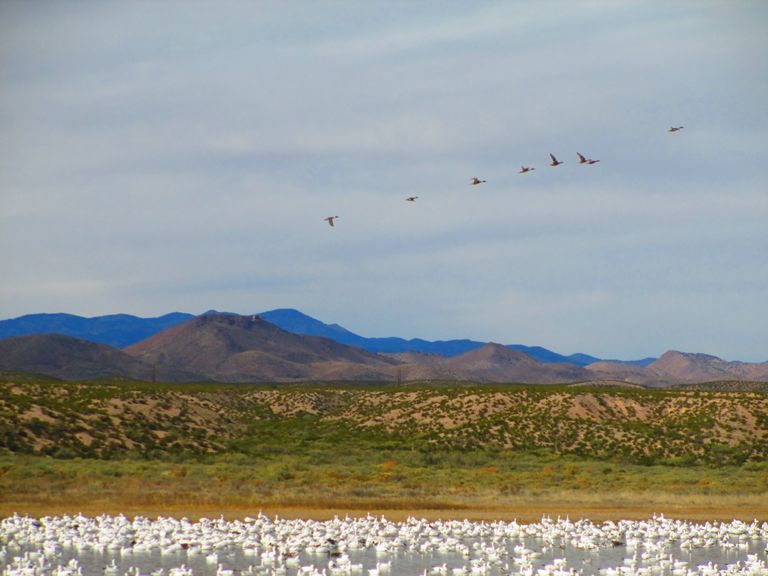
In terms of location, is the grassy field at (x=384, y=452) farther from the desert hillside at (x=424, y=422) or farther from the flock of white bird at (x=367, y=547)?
the flock of white bird at (x=367, y=547)

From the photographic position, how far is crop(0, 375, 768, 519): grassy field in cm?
3822

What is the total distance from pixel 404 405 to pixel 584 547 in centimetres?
5568

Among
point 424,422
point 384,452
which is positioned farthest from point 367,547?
point 424,422

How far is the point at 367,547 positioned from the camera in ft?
91.7

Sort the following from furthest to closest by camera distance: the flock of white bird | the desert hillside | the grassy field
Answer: the desert hillside → the grassy field → the flock of white bird

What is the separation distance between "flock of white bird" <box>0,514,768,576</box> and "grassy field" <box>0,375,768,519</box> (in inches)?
208

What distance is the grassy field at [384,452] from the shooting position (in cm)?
3822

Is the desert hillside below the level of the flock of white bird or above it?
above

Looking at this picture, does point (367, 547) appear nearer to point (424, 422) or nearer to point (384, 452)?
point (384, 452)

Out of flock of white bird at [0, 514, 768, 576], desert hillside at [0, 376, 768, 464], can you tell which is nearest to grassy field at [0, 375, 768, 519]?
desert hillside at [0, 376, 768, 464]

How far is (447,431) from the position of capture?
71.6m

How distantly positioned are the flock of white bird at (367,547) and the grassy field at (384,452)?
17.3 feet

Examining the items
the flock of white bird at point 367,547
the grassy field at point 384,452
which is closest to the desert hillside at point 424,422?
the grassy field at point 384,452

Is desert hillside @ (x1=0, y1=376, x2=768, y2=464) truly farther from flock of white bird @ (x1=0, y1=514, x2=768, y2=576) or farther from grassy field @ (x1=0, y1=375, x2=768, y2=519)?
flock of white bird @ (x1=0, y1=514, x2=768, y2=576)
